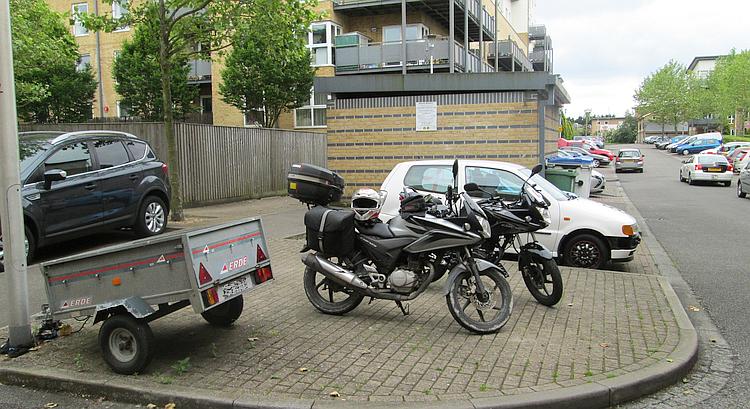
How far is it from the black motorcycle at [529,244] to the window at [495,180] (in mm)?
2245

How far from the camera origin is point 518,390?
13.5 feet

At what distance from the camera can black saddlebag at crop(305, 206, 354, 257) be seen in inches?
220

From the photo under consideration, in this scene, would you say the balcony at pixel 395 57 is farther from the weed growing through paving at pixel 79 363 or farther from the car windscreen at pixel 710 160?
the weed growing through paving at pixel 79 363

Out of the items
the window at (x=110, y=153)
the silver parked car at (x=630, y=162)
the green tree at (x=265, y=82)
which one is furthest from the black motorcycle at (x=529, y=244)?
the silver parked car at (x=630, y=162)

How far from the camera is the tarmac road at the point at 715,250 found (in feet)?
17.5

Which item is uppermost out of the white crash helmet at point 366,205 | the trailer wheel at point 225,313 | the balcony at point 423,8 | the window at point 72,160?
the balcony at point 423,8

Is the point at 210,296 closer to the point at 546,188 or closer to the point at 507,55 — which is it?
the point at 546,188

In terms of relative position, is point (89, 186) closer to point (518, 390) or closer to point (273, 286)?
point (273, 286)

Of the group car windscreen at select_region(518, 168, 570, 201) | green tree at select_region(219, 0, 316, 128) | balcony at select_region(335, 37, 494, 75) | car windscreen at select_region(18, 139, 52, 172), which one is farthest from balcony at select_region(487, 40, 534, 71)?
car windscreen at select_region(18, 139, 52, 172)

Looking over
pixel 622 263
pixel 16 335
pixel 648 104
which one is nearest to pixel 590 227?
pixel 622 263

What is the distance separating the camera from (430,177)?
912 cm

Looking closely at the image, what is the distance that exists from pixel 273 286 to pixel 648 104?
92.6m

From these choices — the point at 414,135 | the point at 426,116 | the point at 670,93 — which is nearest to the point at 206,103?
the point at 414,135

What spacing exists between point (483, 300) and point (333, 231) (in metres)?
1.50
